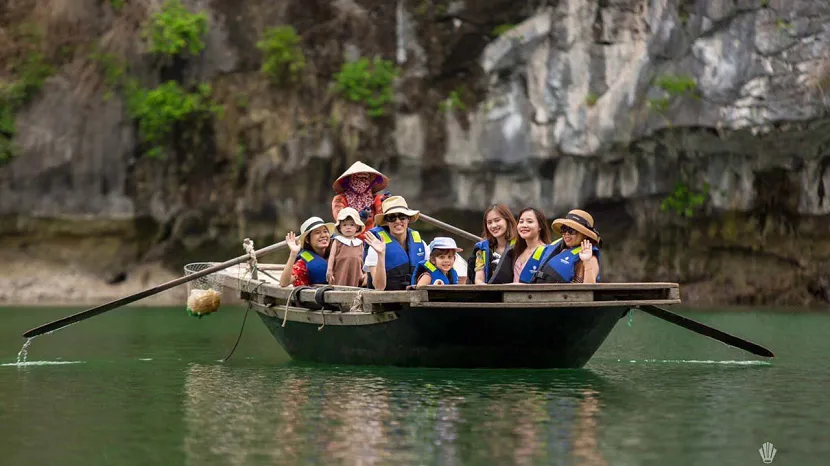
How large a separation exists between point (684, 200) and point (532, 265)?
14.4 meters

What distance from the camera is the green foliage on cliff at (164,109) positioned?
83.8ft

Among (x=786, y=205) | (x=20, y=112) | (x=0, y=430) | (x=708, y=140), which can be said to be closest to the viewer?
(x=0, y=430)

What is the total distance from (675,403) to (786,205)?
54.5 ft

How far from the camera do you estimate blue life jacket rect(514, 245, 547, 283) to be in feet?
33.1

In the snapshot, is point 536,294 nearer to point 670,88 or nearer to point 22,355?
point 22,355

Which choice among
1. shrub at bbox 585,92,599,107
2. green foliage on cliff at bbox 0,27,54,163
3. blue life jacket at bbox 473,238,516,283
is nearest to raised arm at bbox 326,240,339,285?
blue life jacket at bbox 473,238,516,283

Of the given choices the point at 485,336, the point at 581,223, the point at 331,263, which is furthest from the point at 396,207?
the point at 581,223

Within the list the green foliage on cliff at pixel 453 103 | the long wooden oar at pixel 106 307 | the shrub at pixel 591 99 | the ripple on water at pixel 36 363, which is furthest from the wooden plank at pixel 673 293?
the green foliage on cliff at pixel 453 103

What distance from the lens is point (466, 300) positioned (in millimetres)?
9625

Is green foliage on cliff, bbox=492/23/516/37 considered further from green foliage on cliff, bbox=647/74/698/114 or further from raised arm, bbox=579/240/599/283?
→ raised arm, bbox=579/240/599/283

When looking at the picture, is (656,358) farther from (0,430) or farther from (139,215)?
(139,215)

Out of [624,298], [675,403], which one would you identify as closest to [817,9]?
[624,298]

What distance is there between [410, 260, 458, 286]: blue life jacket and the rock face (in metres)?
12.5

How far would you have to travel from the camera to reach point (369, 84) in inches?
997
